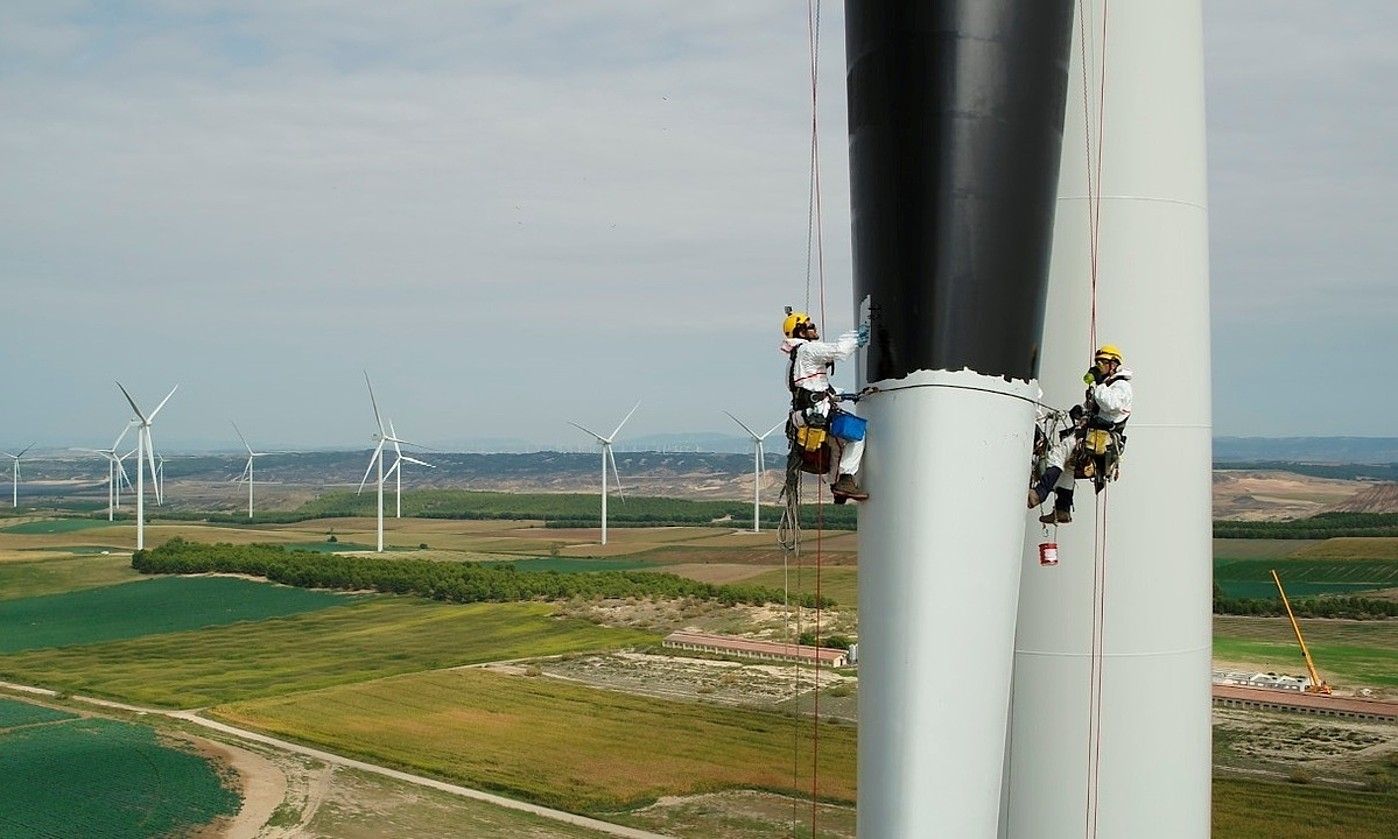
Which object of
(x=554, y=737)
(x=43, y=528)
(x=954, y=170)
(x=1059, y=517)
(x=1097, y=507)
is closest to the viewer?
(x=954, y=170)

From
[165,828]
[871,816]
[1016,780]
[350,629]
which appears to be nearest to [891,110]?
[871,816]

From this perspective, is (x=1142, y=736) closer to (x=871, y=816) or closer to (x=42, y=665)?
(x=871, y=816)

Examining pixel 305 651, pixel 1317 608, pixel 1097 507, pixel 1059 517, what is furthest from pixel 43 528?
pixel 1059 517

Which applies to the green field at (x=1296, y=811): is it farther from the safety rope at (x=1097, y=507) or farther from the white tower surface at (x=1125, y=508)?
the safety rope at (x=1097, y=507)

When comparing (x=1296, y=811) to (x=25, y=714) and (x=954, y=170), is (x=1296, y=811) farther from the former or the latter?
(x=25, y=714)

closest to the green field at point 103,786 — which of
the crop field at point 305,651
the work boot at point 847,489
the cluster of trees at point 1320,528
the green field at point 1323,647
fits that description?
the crop field at point 305,651

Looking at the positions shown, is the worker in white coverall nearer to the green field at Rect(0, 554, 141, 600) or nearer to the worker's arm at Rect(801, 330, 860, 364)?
the worker's arm at Rect(801, 330, 860, 364)
